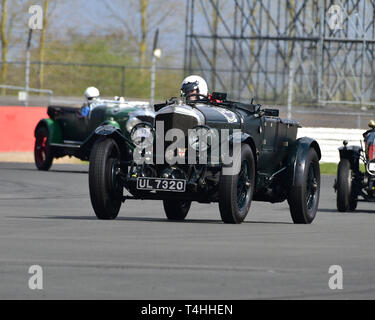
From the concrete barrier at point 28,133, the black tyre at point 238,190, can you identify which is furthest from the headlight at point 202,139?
the concrete barrier at point 28,133

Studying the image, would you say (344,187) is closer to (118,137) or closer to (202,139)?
(202,139)

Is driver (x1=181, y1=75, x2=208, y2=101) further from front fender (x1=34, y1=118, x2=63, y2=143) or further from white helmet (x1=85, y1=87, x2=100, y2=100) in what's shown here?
front fender (x1=34, y1=118, x2=63, y2=143)

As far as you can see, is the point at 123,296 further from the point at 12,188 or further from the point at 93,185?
the point at 12,188

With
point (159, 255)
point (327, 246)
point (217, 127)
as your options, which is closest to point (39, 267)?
point (159, 255)

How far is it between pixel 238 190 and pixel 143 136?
47.3 inches

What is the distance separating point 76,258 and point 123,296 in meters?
1.82

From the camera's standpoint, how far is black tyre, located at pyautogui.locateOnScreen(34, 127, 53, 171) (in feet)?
77.3

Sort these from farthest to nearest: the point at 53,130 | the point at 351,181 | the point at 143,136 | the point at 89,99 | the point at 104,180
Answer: the point at 89,99, the point at 53,130, the point at 351,181, the point at 143,136, the point at 104,180

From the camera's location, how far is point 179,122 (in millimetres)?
11906

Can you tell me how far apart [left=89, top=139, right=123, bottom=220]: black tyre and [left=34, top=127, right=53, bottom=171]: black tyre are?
1152 cm

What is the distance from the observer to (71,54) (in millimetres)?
54469

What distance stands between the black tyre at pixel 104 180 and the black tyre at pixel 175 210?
84 centimetres

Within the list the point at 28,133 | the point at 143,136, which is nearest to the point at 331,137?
the point at 28,133

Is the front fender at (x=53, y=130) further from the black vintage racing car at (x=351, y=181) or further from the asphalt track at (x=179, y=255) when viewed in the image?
the black vintage racing car at (x=351, y=181)
